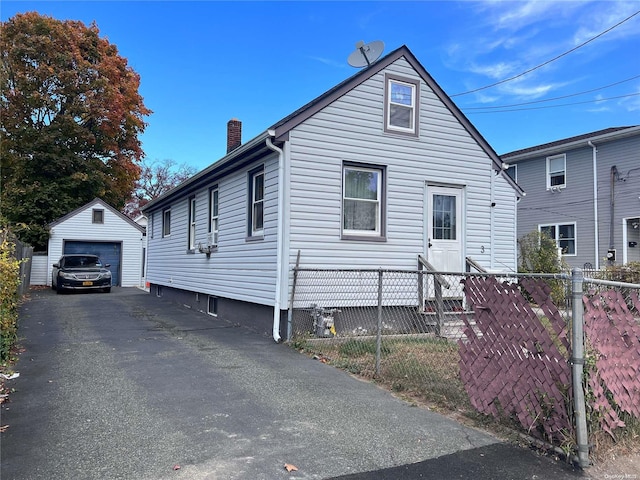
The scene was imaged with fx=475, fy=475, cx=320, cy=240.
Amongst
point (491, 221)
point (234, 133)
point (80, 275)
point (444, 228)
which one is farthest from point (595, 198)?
point (80, 275)

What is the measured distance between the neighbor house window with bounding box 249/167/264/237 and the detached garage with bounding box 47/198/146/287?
1774 centimetres

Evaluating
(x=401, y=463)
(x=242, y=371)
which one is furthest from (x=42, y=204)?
(x=401, y=463)

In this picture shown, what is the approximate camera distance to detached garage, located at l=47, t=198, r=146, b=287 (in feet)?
78.3

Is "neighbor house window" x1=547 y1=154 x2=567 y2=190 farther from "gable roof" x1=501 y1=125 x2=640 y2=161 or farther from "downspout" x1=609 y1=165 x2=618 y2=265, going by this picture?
"downspout" x1=609 y1=165 x2=618 y2=265

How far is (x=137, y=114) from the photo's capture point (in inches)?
1223

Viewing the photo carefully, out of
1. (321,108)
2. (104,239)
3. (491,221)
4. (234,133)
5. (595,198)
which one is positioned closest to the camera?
(321,108)

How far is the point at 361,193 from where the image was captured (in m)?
9.35

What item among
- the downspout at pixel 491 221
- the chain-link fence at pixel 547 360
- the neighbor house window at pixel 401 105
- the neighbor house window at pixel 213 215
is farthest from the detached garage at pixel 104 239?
the chain-link fence at pixel 547 360

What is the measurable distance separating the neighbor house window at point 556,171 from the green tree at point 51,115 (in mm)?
23141

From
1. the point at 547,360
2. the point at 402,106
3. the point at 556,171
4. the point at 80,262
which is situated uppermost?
the point at 556,171

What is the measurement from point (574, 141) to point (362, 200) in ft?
44.1

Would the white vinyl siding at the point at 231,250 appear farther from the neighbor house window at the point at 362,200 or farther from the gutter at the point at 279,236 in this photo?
the neighbor house window at the point at 362,200

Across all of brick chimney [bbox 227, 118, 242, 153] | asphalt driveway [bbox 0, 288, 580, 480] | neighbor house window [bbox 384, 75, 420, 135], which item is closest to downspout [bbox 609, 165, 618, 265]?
neighbor house window [bbox 384, 75, 420, 135]

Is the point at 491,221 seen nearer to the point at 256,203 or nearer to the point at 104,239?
the point at 256,203
